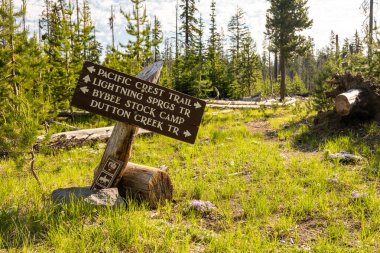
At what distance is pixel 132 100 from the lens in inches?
172

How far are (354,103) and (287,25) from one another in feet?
62.1

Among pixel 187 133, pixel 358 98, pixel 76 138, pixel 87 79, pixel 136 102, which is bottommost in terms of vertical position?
pixel 76 138

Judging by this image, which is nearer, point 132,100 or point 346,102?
point 132,100

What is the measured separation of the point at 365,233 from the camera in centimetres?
360

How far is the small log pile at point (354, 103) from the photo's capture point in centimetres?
905

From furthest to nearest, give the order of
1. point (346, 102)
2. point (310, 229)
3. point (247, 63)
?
point (247, 63) → point (346, 102) → point (310, 229)

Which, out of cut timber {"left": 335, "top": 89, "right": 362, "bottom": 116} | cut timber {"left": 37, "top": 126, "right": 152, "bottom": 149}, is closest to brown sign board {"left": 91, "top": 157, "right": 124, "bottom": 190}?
cut timber {"left": 37, "top": 126, "right": 152, "bottom": 149}

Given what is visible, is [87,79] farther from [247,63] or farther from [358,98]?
[247,63]

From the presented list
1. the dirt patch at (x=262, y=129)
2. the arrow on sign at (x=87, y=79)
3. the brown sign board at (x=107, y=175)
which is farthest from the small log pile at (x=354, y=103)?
the arrow on sign at (x=87, y=79)

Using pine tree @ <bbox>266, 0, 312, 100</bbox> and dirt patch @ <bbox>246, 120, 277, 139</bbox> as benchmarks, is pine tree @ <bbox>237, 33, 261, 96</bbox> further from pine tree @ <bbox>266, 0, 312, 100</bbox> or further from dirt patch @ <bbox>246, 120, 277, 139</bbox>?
dirt patch @ <bbox>246, 120, 277, 139</bbox>

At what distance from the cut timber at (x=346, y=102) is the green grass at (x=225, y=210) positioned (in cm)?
125

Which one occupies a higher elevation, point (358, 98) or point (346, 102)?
point (358, 98)

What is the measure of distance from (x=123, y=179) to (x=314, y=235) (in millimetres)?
2960

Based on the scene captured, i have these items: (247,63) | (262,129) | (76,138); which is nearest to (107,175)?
(76,138)
